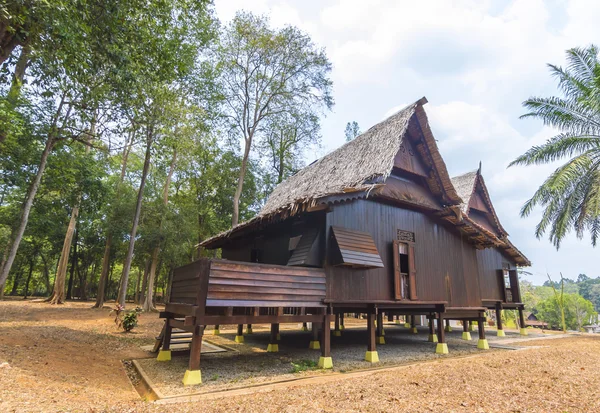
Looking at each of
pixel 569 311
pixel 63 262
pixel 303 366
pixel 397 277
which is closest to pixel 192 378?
pixel 303 366

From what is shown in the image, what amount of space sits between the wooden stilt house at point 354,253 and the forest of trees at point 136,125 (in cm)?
522

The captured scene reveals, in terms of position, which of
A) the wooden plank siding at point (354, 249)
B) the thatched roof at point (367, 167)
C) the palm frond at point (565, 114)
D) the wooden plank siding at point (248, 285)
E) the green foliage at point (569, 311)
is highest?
the palm frond at point (565, 114)

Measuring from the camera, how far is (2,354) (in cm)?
707

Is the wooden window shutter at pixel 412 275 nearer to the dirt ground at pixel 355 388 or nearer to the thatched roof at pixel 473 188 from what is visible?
the dirt ground at pixel 355 388

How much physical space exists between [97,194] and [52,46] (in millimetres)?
9026

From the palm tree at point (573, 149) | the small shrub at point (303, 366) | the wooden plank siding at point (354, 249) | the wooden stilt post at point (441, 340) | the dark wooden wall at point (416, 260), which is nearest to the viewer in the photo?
the small shrub at point (303, 366)

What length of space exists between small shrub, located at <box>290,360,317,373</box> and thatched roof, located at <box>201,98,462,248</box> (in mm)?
3430

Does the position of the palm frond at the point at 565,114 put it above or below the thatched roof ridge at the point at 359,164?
above

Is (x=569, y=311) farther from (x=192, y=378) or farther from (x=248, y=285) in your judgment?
(x=192, y=378)

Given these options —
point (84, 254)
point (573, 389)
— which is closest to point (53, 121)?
point (573, 389)

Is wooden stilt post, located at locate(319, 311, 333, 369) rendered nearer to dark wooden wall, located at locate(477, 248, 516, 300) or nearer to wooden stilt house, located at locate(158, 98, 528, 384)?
wooden stilt house, located at locate(158, 98, 528, 384)

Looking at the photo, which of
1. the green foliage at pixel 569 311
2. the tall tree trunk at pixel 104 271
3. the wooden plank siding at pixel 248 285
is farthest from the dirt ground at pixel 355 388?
the green foliage at pixel 569 311

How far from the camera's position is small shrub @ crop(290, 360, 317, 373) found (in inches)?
289

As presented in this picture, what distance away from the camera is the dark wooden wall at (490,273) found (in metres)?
15.4
